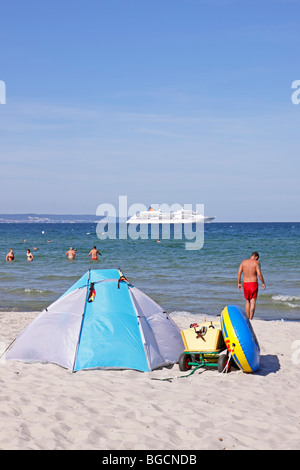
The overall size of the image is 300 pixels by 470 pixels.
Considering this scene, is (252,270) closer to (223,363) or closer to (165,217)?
(223,363)

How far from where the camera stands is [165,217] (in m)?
137

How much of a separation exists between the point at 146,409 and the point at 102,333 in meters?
2.24

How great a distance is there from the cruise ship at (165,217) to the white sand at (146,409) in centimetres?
12654

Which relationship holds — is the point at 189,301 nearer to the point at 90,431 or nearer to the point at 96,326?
A: the point at 96,326

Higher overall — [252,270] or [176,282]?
[252,270]

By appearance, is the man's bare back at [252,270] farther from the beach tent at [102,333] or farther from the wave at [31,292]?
the wave at [31,292]

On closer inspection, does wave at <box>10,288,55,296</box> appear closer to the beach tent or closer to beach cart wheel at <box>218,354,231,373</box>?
the beach tent

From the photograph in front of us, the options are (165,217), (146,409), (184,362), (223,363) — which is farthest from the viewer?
(165,217)

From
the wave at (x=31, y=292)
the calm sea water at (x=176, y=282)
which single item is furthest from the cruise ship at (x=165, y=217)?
the wave at (x=31, y=292)

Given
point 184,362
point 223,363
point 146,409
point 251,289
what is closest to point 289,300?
point 251,289

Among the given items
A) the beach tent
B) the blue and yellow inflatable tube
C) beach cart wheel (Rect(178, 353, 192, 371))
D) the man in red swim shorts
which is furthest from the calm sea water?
the blue and yellow inflatable tube

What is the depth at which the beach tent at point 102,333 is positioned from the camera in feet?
25.1
